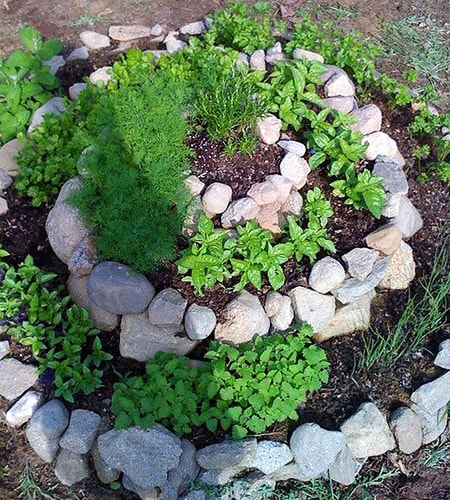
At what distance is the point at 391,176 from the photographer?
3812mm

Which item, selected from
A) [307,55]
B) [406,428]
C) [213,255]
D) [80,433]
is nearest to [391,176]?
[307,55]

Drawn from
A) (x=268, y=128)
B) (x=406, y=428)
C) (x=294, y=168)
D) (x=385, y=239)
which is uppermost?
(x=268, y=128)

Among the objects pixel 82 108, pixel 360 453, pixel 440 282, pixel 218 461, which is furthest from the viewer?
pixel 82 108

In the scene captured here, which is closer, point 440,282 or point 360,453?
point 360,453

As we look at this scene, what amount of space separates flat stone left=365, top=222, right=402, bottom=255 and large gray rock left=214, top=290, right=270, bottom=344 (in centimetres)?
76

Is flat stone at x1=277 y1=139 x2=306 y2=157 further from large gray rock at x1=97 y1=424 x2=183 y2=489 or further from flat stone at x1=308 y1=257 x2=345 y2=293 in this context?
large gray rock at x1=97 y1=424 x2=183 y2=489

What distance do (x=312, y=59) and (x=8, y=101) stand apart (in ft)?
6.71

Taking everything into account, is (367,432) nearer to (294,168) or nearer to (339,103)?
(294,168)

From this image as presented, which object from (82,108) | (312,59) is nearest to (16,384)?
(82,108)

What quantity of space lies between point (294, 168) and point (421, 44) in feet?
7.75

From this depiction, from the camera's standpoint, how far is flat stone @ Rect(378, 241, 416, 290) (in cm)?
372

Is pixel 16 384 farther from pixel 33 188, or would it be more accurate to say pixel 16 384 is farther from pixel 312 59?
pixel 312 59

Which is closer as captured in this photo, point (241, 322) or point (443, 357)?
point (241, 322)

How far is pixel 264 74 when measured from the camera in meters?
4.09
